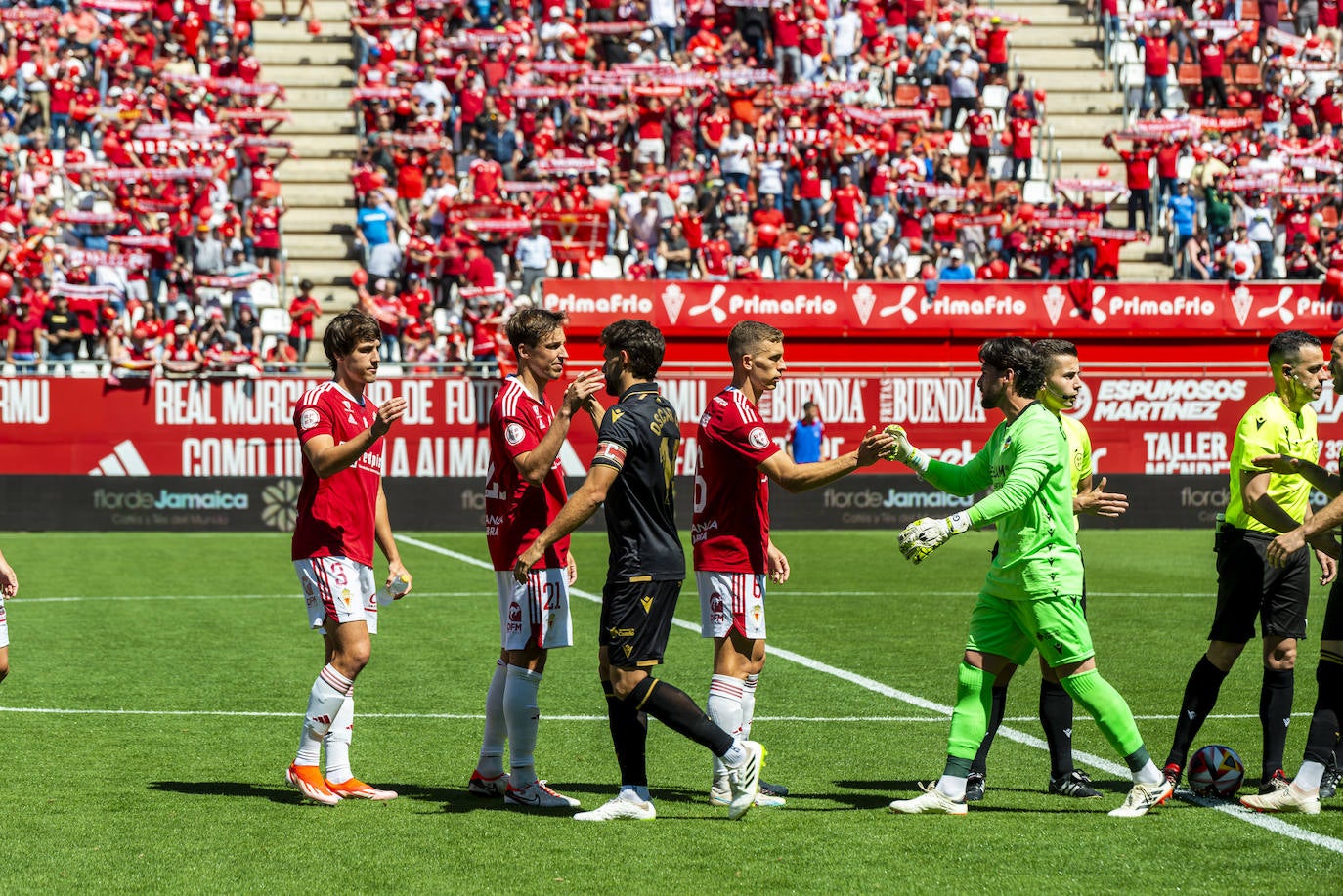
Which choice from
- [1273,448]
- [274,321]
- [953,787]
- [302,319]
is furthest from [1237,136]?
[953,787]

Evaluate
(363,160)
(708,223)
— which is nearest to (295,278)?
(363,160)

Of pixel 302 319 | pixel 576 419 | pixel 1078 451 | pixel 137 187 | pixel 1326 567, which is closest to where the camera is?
pixel 1326 567

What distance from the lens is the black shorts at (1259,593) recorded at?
873 cm

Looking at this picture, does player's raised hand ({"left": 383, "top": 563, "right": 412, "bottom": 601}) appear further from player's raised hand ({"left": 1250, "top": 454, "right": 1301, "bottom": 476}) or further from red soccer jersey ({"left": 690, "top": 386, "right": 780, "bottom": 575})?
player's raised hand ({"left": 1250, "top": 454, "right": 1301, "bottom": 476})

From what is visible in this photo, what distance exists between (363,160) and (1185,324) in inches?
601

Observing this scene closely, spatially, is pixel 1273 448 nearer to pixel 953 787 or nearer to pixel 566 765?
pixel 953 787

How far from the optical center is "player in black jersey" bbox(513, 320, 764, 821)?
7762 mm

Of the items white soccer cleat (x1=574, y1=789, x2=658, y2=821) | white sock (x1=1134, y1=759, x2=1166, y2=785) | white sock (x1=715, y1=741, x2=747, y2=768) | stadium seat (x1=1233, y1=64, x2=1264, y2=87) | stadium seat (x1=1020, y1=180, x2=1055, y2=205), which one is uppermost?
stadium seat (x1=1233, y1=64, x2=1264, y2=87)

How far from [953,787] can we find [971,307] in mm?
21969

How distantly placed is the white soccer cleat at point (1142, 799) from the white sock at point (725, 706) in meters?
1.80

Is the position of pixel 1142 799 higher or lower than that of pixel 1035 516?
lower

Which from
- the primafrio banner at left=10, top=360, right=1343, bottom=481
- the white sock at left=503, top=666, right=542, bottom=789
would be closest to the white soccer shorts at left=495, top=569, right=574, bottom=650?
the white sock at left=503, top=666, right=542, bottom=789

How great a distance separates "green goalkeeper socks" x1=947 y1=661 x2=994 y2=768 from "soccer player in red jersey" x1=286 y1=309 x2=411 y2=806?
278 cm

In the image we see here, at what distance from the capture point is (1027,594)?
7957mm
